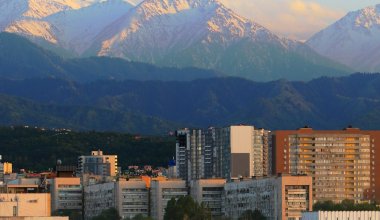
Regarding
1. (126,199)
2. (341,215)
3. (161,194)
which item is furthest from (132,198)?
(341,215)

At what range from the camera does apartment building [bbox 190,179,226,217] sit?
618ft

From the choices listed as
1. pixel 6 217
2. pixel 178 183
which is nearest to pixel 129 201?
pixel 178 183

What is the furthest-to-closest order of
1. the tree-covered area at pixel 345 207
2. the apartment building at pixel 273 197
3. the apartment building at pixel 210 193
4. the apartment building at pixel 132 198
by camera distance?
1. the apartment building at pixel 132 198
2. the apartment building at pixel 210 193
3. the tree-covered area at pixel 345 207
4. the apartment building at pixel 273 197

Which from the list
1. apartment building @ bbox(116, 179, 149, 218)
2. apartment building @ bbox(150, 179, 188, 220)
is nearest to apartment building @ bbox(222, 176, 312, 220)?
apartment building @ bbox(150, 179, 188, 220)

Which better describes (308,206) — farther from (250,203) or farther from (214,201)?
(214,201)

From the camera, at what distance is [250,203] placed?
178125 mm

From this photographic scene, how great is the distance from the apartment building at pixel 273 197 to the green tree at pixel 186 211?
21.5 feet

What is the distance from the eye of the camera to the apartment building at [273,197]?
16450 centimetres

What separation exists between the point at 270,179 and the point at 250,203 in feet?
16.0

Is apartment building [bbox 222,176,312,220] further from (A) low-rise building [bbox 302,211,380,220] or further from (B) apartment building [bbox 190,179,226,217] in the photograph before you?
A: (A) low-rise building [bbox 302,211,380,220]

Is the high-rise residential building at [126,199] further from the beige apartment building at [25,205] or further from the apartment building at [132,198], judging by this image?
the beige apartment building at [25,205]

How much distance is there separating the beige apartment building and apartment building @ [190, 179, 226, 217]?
7442 centimetres

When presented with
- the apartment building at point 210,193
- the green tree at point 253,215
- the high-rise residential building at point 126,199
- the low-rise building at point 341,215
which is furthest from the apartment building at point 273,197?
the low-rise building at point 341,215

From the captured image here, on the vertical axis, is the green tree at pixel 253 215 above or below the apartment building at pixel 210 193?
below
